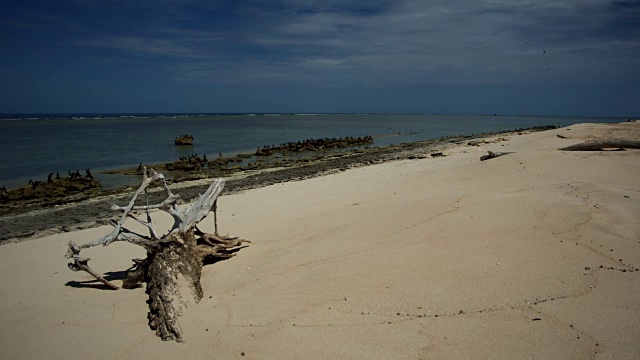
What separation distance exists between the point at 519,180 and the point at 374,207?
2940 millimetres

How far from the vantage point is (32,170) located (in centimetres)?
1780

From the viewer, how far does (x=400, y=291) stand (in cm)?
352

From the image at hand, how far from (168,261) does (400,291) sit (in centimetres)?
255

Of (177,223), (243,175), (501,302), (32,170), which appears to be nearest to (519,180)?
(501,302)

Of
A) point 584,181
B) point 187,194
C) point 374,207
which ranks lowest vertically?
point 187,194

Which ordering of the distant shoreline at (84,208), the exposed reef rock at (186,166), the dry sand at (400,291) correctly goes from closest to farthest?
the dry sand at (400,291), the distant shoreline at (84,208), the exposed reef rock at (186,166)

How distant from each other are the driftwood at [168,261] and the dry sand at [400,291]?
0.15 meters

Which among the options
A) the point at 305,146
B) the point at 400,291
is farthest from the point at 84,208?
the point at 305,146

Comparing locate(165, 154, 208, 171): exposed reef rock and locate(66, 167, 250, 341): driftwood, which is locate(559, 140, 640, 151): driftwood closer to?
locate(66, 167, 250, 341): driftwood

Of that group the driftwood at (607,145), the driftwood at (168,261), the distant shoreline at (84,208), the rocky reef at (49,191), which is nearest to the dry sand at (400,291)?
the driftwood at (168,261)

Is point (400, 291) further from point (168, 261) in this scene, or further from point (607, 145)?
point (607, 145)

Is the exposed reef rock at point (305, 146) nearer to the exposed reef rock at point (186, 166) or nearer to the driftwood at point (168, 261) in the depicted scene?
the exposed reef rock at point (186, 166)

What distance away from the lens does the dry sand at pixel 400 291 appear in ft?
9.43

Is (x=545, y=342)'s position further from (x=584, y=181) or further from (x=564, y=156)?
(x=564, y=156)
